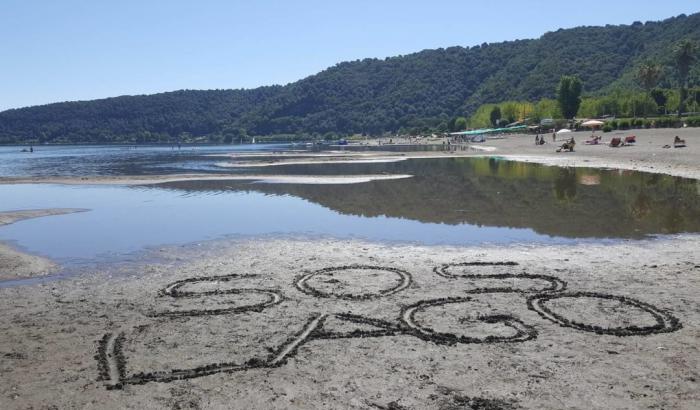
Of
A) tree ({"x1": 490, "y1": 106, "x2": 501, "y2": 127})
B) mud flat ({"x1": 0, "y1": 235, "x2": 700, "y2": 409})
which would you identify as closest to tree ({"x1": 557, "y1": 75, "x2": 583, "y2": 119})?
tree ({"x1": 490, "y1": 106, "x2": 501, "y2": 127})

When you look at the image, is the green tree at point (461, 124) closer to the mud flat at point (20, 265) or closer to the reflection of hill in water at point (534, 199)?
the reflection of hill in water at point (534, 199)

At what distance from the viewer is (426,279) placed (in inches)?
536

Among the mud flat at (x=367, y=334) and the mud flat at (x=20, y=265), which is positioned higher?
the mud flat at (x=20, y=265)

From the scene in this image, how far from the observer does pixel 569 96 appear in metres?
133

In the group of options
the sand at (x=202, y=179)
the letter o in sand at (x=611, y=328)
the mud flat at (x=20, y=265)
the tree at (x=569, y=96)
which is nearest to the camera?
the letter o in sand at (x=611, y=328)

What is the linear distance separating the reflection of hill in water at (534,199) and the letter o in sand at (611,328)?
25.2 feet

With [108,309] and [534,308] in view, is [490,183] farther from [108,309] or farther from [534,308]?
[108,309]

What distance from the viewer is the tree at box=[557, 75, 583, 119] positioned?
132 m

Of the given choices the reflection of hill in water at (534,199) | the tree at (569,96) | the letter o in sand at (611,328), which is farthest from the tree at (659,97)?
the letter o in sand at (611,328)

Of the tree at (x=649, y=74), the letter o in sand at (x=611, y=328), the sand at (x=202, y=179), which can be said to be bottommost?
the letter o in sand at (x=611, y=328)

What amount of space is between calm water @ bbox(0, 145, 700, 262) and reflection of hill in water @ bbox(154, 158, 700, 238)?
59 mm

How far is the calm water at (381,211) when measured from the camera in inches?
784

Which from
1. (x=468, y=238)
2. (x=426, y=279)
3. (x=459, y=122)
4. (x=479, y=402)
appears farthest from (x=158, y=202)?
(x=459, y=122)

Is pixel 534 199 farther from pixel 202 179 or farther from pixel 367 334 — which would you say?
pixel 202 179
